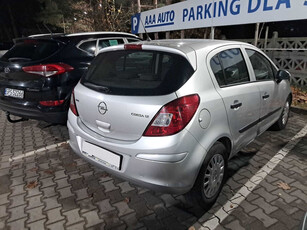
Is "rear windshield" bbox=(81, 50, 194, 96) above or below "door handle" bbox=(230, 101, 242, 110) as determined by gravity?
above

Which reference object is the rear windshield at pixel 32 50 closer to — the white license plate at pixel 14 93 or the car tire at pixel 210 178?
the white license plate at pixel 14 93

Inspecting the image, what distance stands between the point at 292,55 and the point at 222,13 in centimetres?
212

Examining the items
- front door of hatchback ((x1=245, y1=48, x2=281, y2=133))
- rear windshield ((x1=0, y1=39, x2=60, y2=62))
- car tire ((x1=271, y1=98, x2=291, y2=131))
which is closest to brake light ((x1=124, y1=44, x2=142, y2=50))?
front door of hatchback ((x1=245, y1=48, x2=281, y2=133))

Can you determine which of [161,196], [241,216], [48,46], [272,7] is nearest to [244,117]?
[241,216]

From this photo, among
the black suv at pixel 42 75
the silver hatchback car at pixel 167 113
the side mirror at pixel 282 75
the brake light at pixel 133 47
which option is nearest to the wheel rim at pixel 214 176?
the silver hatchback car at pixel 167 113

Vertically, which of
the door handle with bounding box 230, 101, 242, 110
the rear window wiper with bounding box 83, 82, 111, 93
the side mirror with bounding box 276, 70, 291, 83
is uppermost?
the rear window wiper with bounding box 83, 82, 111, 93

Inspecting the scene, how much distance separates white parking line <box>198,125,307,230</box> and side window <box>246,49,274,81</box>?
109cm

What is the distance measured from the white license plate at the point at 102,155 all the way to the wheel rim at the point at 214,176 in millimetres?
832

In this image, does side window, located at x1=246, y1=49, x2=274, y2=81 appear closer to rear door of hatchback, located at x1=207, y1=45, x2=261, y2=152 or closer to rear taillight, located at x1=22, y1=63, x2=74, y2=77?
rear door of hatchback, located at x1=207, y1=45, x2=261, y2=152

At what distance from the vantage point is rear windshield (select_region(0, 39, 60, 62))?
152 inches

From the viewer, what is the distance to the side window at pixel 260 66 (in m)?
3.20

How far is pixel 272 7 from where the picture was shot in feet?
18.1

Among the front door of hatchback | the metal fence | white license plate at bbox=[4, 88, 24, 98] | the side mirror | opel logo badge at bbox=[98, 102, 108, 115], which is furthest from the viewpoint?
the metal fence

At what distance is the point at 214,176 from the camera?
255 centimetres
